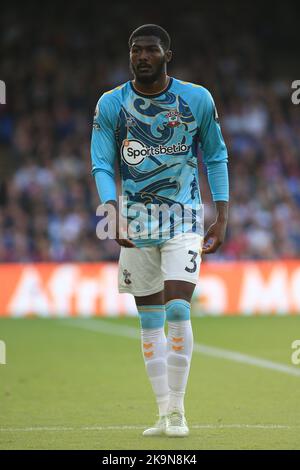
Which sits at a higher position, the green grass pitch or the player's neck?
the player's neck

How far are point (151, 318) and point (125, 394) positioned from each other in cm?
206

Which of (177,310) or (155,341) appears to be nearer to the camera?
(177,310)

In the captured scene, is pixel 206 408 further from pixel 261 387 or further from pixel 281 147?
pixel 281 147

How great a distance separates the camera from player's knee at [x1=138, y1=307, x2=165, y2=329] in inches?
262

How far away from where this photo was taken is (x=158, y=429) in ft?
21.1

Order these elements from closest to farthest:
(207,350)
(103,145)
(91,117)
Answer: (103,145), (207,350), (91,117)

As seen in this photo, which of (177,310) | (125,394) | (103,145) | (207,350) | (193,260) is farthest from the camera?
(207,350)

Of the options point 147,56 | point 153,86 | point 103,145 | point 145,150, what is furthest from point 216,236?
point 147,56

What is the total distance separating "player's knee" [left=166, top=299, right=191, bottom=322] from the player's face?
53.5 inches

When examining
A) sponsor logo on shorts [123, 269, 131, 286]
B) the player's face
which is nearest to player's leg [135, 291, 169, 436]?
sponsor logo on shorts [123, 269, 131, 286]

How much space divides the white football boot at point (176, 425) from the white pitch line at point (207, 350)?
11.5 feet

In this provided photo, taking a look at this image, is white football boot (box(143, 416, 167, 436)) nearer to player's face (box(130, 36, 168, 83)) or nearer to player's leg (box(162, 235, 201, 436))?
player's leg (box(162, 235, 201, 436))

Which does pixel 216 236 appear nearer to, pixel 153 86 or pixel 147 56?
pixel 153 86

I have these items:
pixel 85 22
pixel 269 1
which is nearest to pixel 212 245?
pixel 85 22
